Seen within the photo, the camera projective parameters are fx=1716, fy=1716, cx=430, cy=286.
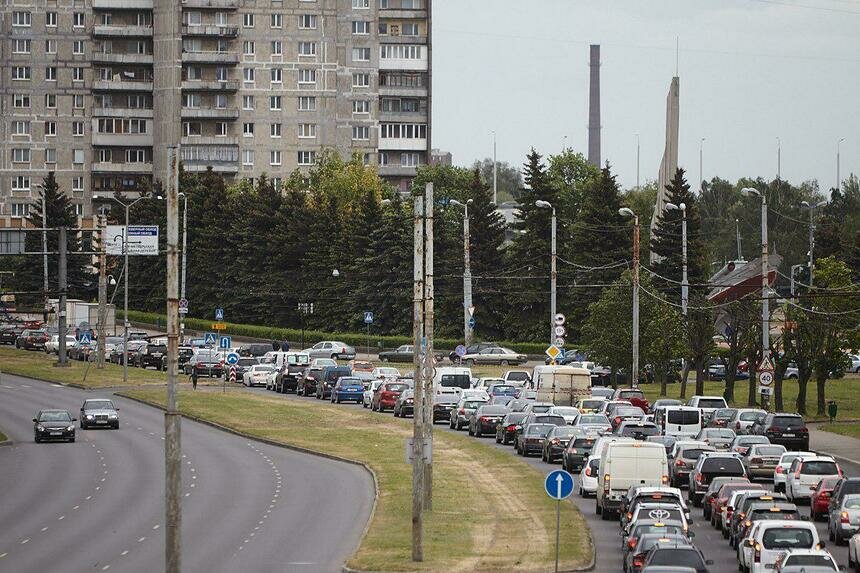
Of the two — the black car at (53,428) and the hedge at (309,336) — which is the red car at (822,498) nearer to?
the black car at (53,428)

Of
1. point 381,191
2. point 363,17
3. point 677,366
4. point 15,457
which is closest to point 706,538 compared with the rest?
point 15,457

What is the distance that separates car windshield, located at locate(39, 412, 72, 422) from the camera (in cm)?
6612

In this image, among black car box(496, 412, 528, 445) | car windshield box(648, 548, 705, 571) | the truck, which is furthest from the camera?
the truck

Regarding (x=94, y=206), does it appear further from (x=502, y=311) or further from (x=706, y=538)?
(x=706, y=538)

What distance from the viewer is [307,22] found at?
172 m

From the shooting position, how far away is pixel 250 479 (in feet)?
169

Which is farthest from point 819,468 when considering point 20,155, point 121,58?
point 20,155

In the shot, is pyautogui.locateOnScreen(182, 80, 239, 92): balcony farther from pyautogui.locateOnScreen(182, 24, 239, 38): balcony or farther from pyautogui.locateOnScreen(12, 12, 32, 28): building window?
pyautogui.locateOnScreen(12, 12, 32, 28): building window

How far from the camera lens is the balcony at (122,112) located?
172m

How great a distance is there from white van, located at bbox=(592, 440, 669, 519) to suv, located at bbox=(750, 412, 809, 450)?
17170 mm

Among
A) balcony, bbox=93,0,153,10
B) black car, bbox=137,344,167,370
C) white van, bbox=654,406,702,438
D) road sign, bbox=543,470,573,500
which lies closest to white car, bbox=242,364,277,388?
black car, bbox=137,344,167,370

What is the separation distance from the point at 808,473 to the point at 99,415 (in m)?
35.5

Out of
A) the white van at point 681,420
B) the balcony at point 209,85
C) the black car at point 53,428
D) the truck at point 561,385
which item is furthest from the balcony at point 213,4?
the white van at point 681,420

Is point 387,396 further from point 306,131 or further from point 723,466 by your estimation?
point 306,131
